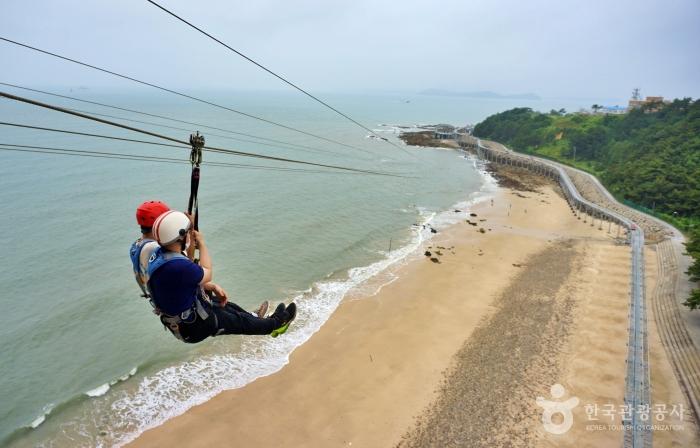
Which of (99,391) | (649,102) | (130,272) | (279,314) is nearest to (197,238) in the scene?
(279,314)

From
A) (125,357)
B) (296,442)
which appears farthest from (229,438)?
(125,357)

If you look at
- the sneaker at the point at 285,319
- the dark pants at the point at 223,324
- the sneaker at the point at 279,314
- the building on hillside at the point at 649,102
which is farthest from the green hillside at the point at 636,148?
the dark pants at the point at 223,324

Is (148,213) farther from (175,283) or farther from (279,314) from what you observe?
(279,314)

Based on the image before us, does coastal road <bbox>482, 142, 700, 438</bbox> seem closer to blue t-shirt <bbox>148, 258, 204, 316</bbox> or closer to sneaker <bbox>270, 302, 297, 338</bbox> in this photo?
sneaker <bbox>270, 302, 297, 338</bbox>

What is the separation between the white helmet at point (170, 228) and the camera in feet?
13.8

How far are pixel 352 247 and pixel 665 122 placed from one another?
61.8 meters

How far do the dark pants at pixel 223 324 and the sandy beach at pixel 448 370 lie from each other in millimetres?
8580

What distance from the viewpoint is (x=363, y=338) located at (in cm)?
1870

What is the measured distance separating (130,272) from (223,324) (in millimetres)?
21440

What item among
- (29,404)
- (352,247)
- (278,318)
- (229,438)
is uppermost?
(278,318)

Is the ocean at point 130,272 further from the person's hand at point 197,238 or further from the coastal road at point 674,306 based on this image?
the coastal road at point 674,306

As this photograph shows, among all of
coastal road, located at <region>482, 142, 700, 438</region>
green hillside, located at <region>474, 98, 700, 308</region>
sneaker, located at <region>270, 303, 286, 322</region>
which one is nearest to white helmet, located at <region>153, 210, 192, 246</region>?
sneaker, located at <region>270, 303, 286, 322</region>

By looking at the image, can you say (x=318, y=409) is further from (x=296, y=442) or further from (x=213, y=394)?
(x=213, y=394)

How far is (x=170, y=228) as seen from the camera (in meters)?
4.21
